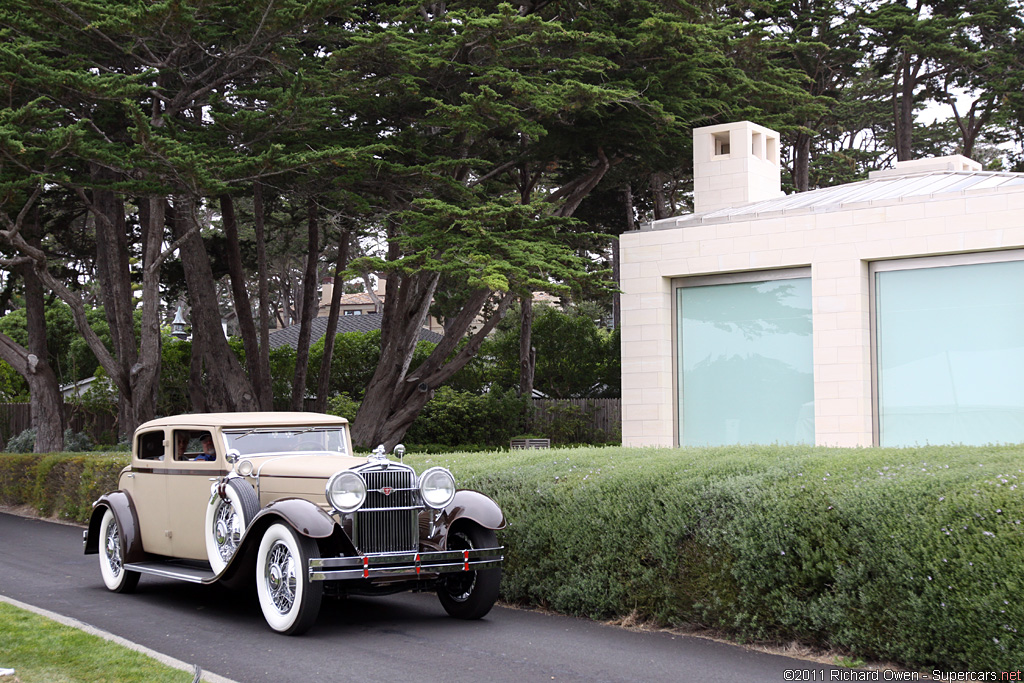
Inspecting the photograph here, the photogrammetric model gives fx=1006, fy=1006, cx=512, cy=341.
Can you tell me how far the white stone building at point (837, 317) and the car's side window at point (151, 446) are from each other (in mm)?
7164

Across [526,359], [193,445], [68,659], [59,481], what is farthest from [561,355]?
[68,659]

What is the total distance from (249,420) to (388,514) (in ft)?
6.59

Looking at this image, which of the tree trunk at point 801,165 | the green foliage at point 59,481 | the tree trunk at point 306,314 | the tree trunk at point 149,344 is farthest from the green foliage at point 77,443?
the tree trunk at point 801,165

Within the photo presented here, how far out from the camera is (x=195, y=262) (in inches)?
844

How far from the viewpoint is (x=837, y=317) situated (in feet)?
43.0

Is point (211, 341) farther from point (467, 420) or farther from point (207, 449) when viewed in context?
point (207, 449)

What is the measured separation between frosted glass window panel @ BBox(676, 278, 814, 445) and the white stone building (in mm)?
19

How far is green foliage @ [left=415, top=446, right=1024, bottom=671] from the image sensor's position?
6.08 meters

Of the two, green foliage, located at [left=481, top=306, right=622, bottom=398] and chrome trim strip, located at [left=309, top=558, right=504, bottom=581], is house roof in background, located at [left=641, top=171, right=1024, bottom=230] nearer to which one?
chrome trim strip, located at [left=309, top=558, right=504, bottom=581]

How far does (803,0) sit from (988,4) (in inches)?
199

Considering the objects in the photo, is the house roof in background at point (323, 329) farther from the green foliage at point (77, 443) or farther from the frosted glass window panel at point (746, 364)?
the frosted glass window panel at point (746, 364)

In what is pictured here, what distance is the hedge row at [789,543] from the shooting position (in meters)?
6.08

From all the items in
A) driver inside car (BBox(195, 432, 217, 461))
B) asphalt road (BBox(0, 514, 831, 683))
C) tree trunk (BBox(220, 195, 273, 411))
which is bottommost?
asphalt road (BBox(0, 514, 831, 683))

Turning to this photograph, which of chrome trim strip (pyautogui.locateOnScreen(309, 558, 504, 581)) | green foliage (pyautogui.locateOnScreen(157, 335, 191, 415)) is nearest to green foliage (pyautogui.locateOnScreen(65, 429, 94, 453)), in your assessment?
green foliage (pyautogui.locateOnScreen(157, 335, 191, 415))
